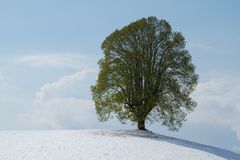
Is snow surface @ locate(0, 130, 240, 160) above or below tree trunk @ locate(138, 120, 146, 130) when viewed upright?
below

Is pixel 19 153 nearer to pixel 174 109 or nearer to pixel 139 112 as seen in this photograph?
pixel 139 112

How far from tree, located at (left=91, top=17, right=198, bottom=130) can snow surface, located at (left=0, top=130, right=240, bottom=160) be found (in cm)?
510

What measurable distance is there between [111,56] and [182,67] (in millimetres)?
8700

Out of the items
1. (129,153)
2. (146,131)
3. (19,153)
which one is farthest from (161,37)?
(19,153)

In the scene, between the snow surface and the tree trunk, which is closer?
the snow surface

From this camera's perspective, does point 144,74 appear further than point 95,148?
Yes

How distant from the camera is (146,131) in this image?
2014 inches

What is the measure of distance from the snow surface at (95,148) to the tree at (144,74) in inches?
201

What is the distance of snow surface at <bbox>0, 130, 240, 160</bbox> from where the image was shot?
35.9 m

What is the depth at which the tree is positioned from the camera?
51.4m

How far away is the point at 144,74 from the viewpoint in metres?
52.2

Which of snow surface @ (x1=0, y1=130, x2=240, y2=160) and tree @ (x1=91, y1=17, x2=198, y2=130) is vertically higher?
tree @ (x1=91, y1=17, x2=198, y2=130)

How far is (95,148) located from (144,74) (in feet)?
52.4

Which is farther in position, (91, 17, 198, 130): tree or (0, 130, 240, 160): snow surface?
(91, 17, 198, 130): tree
